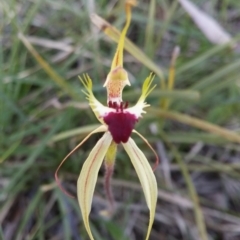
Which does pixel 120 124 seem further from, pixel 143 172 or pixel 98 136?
pixel 98 136

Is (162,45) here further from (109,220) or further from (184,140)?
(109,220)

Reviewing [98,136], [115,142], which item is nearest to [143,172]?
[115,142]

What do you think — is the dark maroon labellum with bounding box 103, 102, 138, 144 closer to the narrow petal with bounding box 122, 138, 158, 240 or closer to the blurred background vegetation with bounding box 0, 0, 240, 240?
the narrow petal with bounding box 122, 138, 158, 240

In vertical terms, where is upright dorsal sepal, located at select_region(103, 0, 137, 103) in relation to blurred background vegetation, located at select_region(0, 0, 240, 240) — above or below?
below

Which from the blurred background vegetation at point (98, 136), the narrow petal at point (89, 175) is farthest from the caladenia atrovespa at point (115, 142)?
the blurred background vegetation at point (98, 136)

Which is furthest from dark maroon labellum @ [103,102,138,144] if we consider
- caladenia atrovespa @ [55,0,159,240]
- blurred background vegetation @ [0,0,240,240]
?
blurred background vegetation @ [0,0,240,240]

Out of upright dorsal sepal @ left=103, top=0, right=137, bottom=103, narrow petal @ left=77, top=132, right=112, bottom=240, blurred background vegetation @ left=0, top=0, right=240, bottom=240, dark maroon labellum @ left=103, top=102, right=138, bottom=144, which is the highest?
blurred background vegetation @ left=0, top=0, right=240, bottom=240

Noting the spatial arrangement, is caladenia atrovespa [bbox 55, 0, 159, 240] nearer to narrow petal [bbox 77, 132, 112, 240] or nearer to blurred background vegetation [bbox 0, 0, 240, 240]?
narrow petal [bbox 77, 132, 112, 240]

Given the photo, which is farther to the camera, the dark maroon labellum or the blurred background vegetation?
the blurred background vegetation
